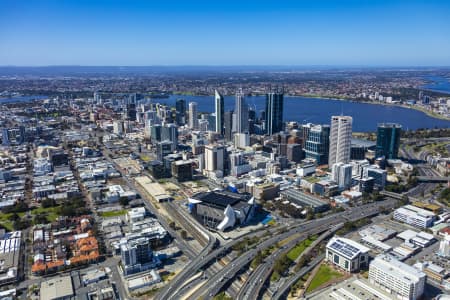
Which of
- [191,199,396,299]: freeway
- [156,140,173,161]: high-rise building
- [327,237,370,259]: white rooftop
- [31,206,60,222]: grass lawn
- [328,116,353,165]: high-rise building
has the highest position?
[328,116,353,165]: high-rise building

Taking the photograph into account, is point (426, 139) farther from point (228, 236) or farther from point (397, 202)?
point (228, 236)

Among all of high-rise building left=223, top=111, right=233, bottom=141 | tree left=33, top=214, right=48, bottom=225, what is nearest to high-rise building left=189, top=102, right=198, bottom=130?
high-rise building left=223, top=111, right=233, bottom=141

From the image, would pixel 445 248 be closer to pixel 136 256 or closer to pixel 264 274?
pixel 264 274

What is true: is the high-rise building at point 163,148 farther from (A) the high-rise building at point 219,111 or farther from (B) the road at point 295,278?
(B) the road at point 295,278

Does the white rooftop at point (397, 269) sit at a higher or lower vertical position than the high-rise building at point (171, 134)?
lower

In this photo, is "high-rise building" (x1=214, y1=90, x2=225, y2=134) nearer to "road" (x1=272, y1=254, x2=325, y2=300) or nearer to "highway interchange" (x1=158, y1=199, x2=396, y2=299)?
"highway interchange" (x1=158, y1=199, x2=396, y2=299)

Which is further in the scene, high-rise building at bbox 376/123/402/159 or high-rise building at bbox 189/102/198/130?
high-rise building at bbox 189/102/198/130

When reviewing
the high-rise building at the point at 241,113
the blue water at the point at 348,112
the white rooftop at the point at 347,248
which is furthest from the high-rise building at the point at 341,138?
the blue water at the point at 348,112
